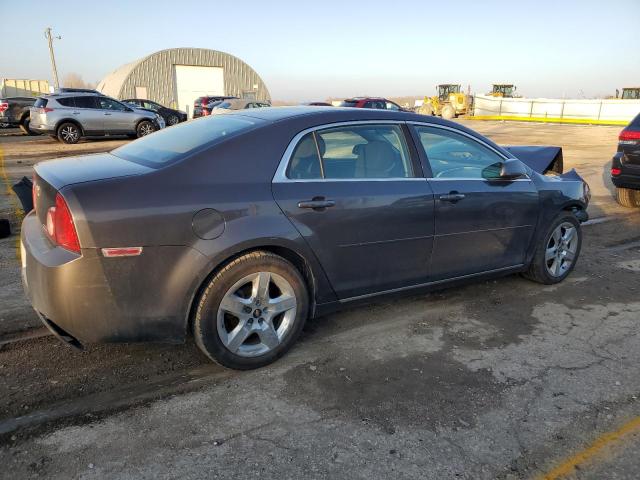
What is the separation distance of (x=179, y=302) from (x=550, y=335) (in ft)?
8.67

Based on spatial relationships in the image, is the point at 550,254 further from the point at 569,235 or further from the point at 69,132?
the point at 69,132

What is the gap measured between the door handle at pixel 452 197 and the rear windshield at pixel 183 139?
4.59 feet

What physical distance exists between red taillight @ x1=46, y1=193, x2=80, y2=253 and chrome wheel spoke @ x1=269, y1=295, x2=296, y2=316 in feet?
3.69

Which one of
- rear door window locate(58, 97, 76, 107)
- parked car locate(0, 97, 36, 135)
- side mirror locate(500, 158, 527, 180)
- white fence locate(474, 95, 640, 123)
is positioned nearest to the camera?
side mirror locate(500, 158, 527, 180)

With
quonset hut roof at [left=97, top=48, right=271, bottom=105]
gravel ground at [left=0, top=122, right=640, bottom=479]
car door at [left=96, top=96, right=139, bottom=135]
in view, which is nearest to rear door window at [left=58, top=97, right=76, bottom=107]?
car door at [left=96, top=96, right=139, bottom=135]

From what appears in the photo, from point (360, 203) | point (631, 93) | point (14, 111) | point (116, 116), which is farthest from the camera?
point (631, 93)

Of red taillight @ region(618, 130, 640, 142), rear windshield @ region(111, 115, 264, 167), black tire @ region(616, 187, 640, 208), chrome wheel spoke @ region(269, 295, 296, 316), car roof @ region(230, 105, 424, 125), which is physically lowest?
black tire @ region(616, 187, 640, 208)

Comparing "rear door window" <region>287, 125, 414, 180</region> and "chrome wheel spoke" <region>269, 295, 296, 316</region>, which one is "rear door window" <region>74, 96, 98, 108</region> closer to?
"rear door window" <region>287, 125, 414, 180</region>

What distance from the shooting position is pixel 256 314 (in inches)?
119

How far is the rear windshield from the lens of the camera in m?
3.03

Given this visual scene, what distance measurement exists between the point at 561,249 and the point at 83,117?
16.7 m

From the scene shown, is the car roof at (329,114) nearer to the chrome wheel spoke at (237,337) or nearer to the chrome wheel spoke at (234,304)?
the chrome wheel spoke at (234,304)

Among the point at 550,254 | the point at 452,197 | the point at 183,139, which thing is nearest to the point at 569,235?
the point at 550,254

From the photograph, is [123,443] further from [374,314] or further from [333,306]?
[374,314]
